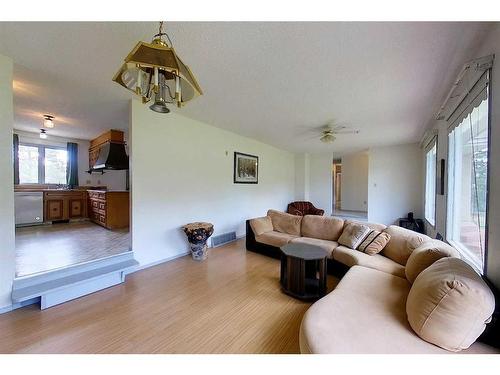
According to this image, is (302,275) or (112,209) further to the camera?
(112,209)

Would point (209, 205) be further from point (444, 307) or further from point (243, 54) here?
point (444, 307)

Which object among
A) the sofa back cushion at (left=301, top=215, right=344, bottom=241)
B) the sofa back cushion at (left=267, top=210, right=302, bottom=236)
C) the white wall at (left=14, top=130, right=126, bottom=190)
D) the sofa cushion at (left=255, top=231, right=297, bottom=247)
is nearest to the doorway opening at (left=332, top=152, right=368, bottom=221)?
the sofa back cushion at (left=267, top=210, right=302, bottom=236)

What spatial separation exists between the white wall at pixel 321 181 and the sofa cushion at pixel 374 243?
4.77 metres

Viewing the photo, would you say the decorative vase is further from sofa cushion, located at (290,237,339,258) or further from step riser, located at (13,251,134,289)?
sofa cushion, located at (290,237,339,258)

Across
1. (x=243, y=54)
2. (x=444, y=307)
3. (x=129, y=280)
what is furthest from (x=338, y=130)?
(x=129, y=280)

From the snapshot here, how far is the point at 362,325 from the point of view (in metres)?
1.27

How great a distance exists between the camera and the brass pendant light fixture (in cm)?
117

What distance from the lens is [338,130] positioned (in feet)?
14.0

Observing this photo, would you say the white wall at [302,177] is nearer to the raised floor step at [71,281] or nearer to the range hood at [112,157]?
the range hood at [112,157]

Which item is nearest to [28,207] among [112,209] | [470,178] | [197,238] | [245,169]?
[112,209]

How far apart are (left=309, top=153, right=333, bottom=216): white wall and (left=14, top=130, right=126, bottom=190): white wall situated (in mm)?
6349

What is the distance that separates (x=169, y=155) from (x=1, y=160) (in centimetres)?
183

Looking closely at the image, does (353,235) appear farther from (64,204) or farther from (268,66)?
(64,204)

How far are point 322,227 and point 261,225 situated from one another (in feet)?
3.57
